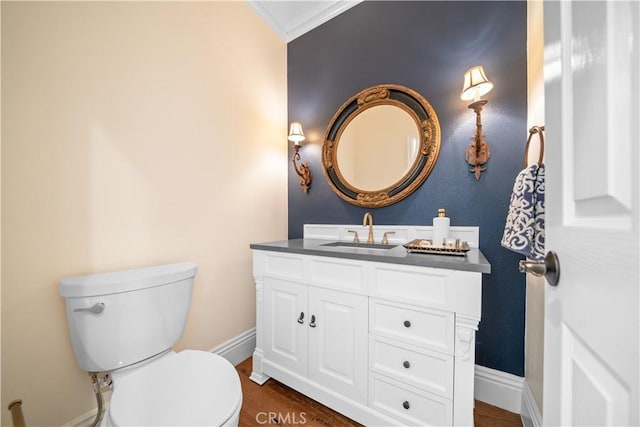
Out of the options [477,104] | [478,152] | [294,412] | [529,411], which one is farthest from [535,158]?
[294,412]

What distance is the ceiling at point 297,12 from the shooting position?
181 centimetres

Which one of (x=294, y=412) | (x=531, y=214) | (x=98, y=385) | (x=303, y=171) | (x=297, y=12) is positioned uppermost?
(x=297, y=12)

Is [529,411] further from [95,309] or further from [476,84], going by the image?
[95,309]

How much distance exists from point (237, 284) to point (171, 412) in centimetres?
100

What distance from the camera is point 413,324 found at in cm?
102

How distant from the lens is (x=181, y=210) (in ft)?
4.53

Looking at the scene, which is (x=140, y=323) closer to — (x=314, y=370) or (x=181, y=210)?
(x=181, y=210)

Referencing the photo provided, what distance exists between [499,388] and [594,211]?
1444mm

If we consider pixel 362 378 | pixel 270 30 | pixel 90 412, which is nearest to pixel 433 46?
pixel 270 30

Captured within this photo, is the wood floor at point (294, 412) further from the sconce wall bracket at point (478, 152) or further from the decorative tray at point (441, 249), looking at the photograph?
the sconce wall bracket at point (478, 152)

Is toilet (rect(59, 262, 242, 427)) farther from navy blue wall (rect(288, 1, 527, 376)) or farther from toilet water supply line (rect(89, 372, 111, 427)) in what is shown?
navy blue wall (rect(288, 1, 527, 376))

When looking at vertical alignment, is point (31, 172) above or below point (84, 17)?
below

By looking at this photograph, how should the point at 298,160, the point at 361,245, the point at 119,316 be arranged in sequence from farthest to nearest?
the point at 298,160 < the point at 361,245 < the point at 119,316

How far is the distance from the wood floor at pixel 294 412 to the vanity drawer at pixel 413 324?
0.55 m
